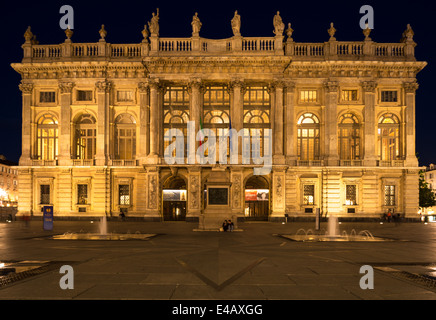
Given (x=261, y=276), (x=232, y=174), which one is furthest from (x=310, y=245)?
(x=232, y=174)

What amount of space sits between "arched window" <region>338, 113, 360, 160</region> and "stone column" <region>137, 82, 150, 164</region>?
76.1ft

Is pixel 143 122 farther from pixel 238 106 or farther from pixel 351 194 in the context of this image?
pixel 351 194

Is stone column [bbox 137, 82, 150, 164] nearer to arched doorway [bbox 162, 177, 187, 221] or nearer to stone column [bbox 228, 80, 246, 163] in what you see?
arched doorway [bbox 162, 177, 187, 221]

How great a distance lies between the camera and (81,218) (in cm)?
4478

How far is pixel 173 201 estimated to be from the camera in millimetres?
45844

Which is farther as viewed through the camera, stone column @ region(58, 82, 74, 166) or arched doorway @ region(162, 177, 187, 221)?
arched doorway @ region(162, 177, 187, 221)

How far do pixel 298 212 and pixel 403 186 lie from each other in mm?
12837

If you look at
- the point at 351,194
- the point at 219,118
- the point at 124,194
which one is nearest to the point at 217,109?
the point at 219,118

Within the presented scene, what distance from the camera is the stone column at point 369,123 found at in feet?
146

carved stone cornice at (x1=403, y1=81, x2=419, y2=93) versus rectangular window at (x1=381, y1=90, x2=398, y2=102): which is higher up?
carved stone cornice at (x1=403, y1=81, x2=419, y2=93)

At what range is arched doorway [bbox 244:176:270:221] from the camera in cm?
4597

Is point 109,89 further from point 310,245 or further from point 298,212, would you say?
point 310,245

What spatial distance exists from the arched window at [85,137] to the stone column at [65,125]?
1270 mm

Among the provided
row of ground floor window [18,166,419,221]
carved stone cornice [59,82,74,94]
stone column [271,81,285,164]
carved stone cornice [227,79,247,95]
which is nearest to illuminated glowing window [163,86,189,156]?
row of ground floor window [18,166,419,221]
